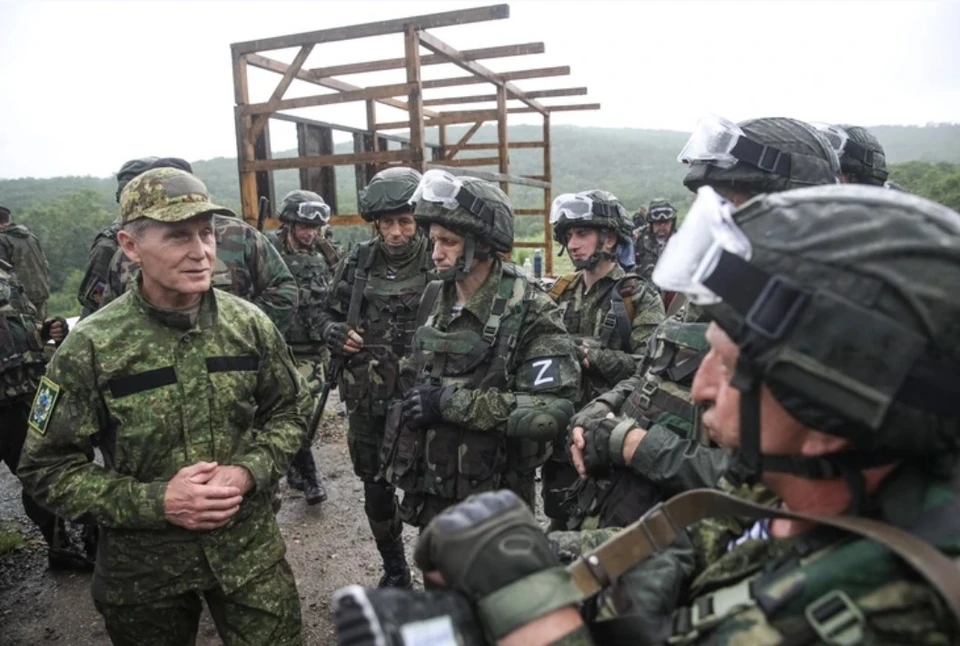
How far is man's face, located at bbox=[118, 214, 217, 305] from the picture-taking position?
2285mm

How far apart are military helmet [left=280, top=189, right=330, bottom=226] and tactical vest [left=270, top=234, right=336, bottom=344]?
1.24ft

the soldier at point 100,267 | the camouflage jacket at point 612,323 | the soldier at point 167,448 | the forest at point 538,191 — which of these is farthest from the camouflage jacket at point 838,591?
the forest at point 538,191

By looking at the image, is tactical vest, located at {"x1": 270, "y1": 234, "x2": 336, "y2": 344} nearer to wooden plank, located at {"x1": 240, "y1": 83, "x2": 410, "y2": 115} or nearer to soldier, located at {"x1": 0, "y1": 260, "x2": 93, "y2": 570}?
wooden plank, located at {"x1": 240, "y1": 83, "x2": 410, "y2": 115}

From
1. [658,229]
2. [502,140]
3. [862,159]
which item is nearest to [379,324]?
[862,159]

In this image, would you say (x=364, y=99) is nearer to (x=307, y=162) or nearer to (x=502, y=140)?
(x=307, y=162)

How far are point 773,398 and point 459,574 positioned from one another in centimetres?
64

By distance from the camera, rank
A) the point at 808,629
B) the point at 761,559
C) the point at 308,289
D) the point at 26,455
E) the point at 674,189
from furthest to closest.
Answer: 1. the point at 674,189
2. the point at 308,289
3. the point at 26,455
4. the point at 761,559
5. the point at 808,629

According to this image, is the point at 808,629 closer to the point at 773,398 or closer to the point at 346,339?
the point at 773,398

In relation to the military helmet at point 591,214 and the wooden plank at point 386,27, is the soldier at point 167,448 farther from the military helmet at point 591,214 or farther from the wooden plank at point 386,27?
the wooden plank at point 386,27

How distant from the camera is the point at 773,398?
42.5 inches

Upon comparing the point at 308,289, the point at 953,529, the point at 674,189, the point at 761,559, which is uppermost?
the point at 953,529

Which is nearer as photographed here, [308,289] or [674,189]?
[308,289]

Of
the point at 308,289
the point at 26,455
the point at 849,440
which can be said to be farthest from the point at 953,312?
the point at 308,289

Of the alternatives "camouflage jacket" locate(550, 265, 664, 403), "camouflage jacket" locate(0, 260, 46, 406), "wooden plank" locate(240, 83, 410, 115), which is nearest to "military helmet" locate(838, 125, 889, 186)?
"camouflage jacket" locate(550, 265, 664, 403)
